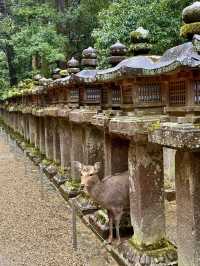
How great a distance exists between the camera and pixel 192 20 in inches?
209

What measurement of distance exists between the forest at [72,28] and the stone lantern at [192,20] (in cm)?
827

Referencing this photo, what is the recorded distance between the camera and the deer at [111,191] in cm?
773

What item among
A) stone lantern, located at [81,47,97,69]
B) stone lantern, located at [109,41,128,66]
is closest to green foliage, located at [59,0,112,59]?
stone lantern, located at [81,47,97,69]

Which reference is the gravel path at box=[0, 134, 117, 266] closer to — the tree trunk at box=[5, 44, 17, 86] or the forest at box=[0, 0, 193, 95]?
the forest at box=[0, 0, 193, 95]

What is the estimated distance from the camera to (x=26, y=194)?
13219 millimetres

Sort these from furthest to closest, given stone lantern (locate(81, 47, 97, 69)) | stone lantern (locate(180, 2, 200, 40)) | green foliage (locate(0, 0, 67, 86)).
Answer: green foliage (locate(0, 0, 67, 86)) < stone lantern (locate(81, 47, 97, 69)) < stone lantern (locate(180, 2, 200, 40))

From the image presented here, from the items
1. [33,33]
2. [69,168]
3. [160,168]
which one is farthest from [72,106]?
[33,33]

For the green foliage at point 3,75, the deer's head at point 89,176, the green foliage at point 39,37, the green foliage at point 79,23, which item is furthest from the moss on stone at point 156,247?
the green foliage at point 3,75

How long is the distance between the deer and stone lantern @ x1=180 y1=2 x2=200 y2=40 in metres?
3.25

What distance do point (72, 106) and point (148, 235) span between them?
5369 mm

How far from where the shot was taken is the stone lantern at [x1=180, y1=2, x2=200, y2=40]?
17.2 ft

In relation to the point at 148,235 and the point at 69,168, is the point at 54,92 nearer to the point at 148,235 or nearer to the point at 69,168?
the point at 69,168

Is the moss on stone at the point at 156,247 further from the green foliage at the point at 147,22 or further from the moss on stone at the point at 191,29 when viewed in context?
the green foliage at the point at 147,22

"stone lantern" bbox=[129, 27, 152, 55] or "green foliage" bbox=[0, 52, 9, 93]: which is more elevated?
"green foliage" bbox=[0, 52, 9, 93]
